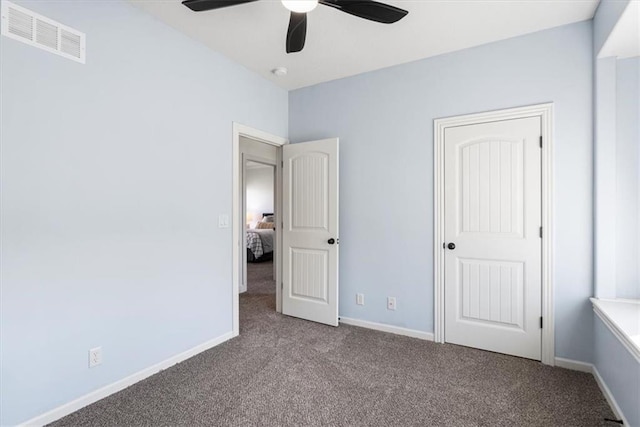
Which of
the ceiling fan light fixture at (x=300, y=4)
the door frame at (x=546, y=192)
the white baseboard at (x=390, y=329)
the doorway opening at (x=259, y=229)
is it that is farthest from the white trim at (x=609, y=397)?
the doorway opening at (x=259, y=229)

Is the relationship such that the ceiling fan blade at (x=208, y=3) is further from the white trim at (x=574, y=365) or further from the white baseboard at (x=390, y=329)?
the white trim at (x=574, y=365)

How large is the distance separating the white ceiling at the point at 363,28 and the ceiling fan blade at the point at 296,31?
34cm

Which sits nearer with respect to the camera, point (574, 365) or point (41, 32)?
point (41, 32)

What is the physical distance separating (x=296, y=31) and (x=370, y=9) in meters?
0.47

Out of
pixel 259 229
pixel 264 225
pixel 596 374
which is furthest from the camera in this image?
pixel 264 225

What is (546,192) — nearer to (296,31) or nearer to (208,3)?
(296,31)

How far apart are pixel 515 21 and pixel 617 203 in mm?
1506

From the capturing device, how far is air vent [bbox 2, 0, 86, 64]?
1.76 m

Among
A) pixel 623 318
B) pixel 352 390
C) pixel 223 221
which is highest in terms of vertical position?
pixel 223 221

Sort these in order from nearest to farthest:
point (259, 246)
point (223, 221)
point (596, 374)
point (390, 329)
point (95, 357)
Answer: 1. point (95, 357)
2. point (596, 374)
3. point (223, 221)
4. point (390, 329)
5. point (259, 246)

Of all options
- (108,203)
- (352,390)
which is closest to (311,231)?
(352,390)

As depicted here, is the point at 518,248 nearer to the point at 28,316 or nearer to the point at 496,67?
the point at 496,67

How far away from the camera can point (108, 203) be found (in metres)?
2.18

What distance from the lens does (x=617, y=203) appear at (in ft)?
7.61
